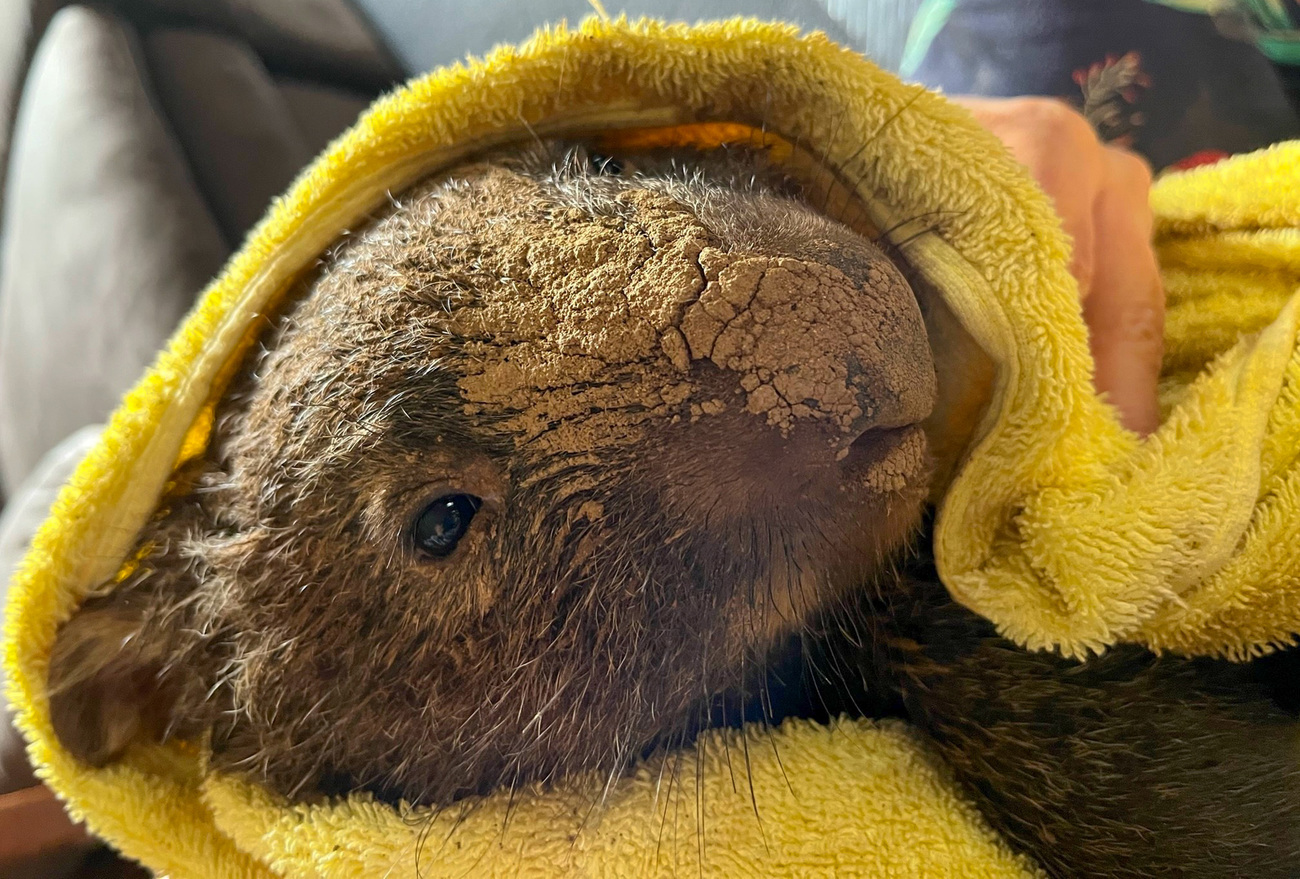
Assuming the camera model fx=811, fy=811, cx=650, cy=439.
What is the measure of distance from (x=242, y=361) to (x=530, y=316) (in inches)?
13.2

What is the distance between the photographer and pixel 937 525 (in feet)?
2.27

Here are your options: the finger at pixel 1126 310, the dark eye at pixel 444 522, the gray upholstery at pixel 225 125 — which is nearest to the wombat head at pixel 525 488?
the dark eye at pixel 444 522

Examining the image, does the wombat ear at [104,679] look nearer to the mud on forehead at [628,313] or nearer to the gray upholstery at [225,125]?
the mud on forehead at [628,313]

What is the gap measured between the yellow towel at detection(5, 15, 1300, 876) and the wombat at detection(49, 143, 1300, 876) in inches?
1.3

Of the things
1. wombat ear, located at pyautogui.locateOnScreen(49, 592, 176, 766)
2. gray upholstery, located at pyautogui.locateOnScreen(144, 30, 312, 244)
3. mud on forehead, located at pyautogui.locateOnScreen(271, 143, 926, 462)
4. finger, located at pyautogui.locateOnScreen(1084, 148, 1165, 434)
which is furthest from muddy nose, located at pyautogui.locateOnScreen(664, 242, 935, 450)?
gray upholstery, located at pyautogui.locateOnScreen(144, 30, 312, 244)

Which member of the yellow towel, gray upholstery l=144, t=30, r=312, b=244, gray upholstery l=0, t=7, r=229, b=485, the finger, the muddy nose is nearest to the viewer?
the muddy nose

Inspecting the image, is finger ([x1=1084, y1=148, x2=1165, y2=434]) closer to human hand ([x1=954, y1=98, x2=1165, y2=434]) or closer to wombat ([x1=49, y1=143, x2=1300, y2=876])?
human hand ([x1=954, y1=98, x2=1165, y2=434])

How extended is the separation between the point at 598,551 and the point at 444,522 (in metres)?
0.12

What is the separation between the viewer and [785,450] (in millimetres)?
524

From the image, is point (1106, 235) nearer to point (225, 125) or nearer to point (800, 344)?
point (800, 344)

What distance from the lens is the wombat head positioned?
1.75 ft

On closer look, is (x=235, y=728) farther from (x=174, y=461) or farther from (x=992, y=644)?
(x=992, y=644)

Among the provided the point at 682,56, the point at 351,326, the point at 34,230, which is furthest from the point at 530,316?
the point at 34,230

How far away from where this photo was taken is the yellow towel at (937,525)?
0.64 m
